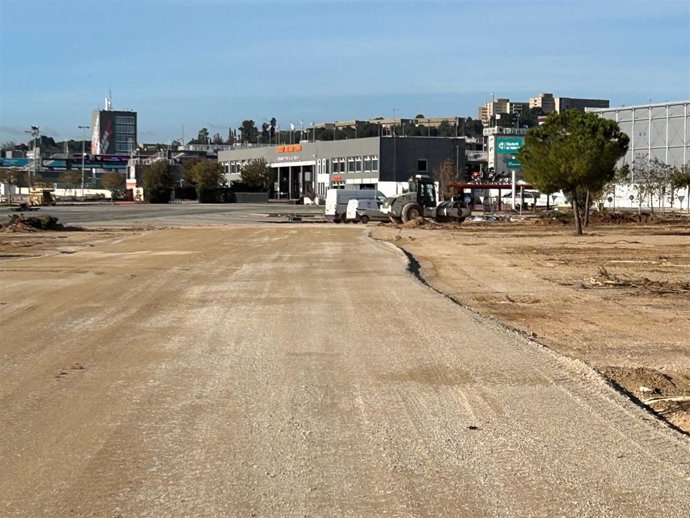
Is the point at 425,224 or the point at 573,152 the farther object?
the point at 425,224

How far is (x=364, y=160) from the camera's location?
449 ft

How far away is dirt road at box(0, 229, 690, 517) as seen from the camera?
6195mm

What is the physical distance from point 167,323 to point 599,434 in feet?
27.5

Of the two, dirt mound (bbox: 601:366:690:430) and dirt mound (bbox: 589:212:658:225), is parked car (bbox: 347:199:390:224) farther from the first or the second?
dirt mound (bbox: 601:366:690:430)

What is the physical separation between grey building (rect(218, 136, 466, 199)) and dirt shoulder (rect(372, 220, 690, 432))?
73.6 meters

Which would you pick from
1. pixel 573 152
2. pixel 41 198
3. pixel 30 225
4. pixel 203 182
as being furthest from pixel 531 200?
pixel 30 225

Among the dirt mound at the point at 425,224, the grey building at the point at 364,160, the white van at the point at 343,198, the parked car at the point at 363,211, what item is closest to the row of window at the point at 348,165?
the grey building at the point at 364,160

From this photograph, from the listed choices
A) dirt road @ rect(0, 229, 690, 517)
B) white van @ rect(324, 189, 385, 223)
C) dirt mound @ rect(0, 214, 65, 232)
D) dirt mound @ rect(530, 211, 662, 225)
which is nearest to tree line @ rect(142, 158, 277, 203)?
white van @ rect(324, 189, 385, 223)

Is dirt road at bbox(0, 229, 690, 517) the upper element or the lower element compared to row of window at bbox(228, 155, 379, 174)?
lower

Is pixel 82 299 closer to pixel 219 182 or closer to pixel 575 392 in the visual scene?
pixel 575 392

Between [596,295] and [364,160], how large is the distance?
4625 inches

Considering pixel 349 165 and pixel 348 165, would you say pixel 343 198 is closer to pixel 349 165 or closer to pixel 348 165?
pixel 349 165

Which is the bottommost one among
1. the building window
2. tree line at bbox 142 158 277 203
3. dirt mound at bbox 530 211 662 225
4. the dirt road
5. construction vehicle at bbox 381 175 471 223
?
the dirt road

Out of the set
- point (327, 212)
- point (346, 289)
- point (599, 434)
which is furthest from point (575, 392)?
point (327, 212)
